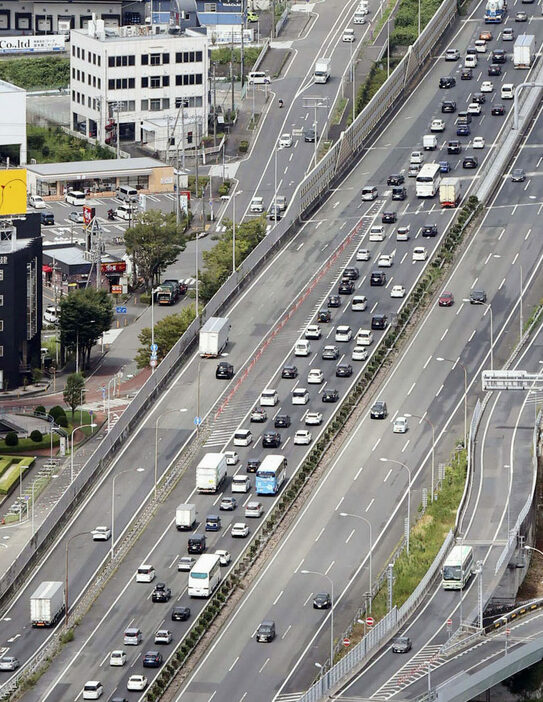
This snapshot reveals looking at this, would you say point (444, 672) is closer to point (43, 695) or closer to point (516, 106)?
point (43, 695)

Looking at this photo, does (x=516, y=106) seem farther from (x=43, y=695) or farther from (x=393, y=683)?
(x=43, y=695)

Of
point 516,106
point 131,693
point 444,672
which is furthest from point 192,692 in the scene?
point 516,106

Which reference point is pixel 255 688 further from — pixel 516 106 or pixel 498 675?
pixel 516 106

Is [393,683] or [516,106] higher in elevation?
[516,106]

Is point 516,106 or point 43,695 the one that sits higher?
point 516,106

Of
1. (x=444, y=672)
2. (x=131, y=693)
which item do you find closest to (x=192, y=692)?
(x=131, y=693)

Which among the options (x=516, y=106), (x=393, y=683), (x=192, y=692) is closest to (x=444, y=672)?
(x=393, y=683)
